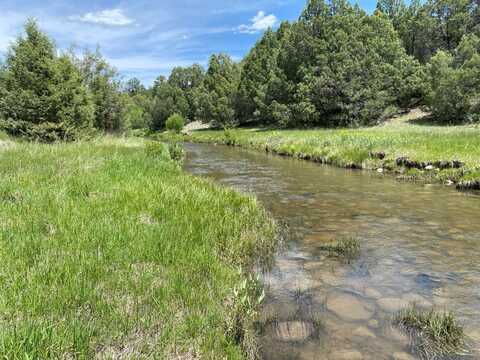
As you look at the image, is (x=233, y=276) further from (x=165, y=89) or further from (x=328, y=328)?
(x=165, y=89)

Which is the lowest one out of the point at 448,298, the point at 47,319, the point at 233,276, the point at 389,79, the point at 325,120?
the point at 448,298

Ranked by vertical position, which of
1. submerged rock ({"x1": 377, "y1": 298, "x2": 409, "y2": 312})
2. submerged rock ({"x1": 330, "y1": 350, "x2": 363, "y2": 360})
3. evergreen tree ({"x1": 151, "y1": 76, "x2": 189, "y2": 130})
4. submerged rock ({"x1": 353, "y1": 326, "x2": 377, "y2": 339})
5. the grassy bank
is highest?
evergreen tree ({"x1": 151, "y1": 76, "x2": 189, "y2": 130})

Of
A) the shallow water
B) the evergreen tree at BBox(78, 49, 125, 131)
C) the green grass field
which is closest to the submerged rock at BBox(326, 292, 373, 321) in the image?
the shallow water

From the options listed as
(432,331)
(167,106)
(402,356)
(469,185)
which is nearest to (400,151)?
(469,185)

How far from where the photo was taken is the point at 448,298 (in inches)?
193

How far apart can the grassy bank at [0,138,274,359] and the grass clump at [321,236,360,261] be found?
1146 millimetres

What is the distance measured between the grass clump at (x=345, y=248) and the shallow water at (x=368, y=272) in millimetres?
153

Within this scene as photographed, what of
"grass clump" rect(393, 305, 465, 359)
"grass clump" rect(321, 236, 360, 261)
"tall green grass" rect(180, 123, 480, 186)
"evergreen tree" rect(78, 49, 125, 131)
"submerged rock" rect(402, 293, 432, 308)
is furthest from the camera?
"evergreen tree" rect(78, 49, 125, 131)

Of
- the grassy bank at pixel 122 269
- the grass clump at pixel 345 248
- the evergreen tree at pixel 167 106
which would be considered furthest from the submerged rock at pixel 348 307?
the evergreen tree at pixel 167 106

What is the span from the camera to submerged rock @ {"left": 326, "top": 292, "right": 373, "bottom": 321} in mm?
4441

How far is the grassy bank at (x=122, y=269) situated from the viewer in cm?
296

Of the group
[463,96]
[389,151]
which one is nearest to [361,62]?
[463,96]

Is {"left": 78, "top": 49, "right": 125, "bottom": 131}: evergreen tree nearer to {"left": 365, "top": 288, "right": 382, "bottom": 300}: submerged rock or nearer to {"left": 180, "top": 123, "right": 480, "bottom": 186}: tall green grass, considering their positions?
{"left": 180, "top": 123, "right": 480, "bottom": 186}: tall green grass

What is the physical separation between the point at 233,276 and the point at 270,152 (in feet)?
79.5
